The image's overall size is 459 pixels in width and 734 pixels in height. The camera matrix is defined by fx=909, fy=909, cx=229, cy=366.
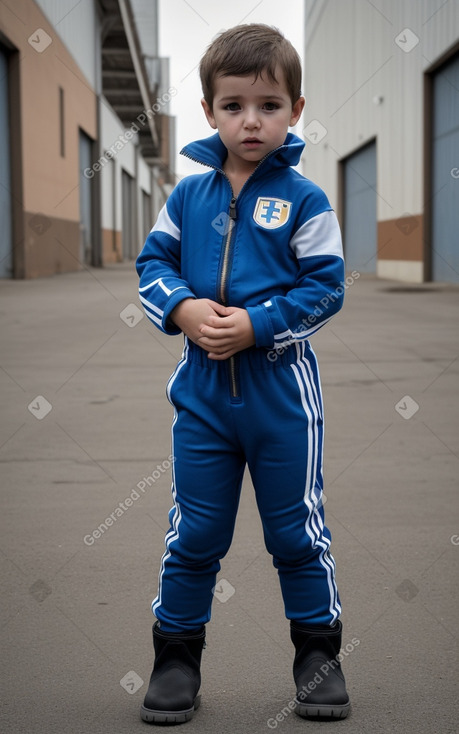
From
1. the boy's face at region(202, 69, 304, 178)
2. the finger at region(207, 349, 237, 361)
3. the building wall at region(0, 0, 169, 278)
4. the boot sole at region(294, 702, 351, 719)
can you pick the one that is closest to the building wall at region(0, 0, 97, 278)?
the building wall at region(0, 0, 169, 278)

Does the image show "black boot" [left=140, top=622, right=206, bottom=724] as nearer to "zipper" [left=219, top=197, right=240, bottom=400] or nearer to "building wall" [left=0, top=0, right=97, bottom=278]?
"zipper" [left=219, top=197, right=240, bottom=400]

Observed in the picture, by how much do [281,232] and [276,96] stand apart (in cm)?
30

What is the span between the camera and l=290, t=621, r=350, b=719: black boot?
6.63 ft

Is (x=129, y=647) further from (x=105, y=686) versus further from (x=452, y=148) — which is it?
(x=452, y=148)

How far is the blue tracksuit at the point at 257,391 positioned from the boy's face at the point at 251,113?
1.8 inches

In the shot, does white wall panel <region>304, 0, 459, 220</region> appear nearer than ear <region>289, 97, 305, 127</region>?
No

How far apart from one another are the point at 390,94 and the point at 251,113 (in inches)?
816

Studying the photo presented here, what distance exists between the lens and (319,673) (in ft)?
6.80

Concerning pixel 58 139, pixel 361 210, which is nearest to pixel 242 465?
pixel 58 139

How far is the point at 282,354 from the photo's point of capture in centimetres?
200

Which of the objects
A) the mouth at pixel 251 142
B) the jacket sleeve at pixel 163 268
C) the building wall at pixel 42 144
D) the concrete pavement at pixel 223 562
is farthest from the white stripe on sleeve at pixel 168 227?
the building wall at pixel 42 144

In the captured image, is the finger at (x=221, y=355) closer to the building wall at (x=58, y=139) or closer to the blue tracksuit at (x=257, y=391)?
the blue tracksuit at (x=257, y=391)

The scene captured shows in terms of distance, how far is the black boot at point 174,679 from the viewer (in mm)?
2010

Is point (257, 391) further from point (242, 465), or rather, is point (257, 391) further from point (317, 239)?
point (317, 239)
